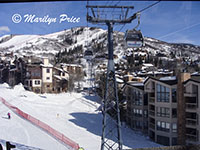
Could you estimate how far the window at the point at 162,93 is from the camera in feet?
11.2

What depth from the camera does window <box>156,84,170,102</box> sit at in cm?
340

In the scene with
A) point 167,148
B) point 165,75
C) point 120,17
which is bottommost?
point 167,148

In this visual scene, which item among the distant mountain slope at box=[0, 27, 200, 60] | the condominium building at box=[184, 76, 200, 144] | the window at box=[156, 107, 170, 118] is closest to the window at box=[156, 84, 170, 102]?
the window at box=[156, 107, 170, 118]

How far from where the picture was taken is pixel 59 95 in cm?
375

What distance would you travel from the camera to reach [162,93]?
11.4 feet

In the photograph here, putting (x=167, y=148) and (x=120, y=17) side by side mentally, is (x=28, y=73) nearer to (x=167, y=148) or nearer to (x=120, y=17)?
(x=120, y=17)

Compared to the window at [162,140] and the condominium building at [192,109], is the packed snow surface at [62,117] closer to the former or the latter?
the window at [162,140]

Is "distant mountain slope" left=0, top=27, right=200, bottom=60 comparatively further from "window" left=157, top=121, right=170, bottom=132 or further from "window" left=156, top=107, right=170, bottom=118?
"window" left=157, top=121, right=170, bottom=132

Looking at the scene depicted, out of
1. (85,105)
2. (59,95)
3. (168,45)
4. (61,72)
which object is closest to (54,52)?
(61,72)

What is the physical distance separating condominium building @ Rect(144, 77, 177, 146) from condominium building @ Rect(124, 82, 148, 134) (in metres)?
0.12

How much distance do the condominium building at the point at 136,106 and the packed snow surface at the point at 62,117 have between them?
186 millimetres

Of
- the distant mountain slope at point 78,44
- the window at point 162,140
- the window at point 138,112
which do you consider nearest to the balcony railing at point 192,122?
the window at point 162,140

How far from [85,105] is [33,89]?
1148 millimetres

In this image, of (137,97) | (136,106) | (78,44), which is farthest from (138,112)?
(78,44)
